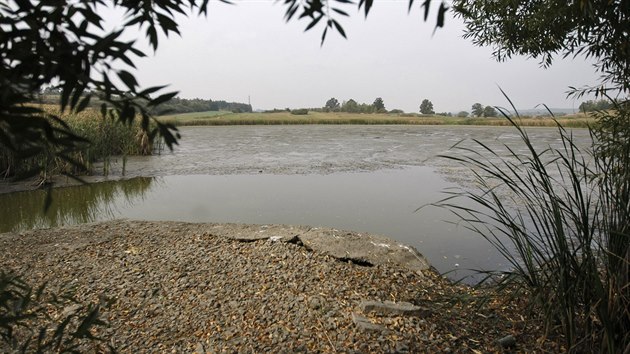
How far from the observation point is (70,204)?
7137mm

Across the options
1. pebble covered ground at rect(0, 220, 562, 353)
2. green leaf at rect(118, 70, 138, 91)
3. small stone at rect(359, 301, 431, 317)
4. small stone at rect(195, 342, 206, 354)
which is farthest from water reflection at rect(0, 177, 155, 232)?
green leaf at rect(118, 70, 138, 91)

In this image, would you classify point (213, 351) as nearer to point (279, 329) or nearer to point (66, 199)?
point (279, 329)

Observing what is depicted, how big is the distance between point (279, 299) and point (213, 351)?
671 mm

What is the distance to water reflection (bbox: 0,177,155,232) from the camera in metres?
6.07

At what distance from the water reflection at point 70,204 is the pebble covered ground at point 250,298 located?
1.75m

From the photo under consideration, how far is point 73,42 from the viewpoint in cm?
75

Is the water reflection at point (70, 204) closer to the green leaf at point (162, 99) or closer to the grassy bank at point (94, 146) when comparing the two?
the grassy bank at point (94, 146)

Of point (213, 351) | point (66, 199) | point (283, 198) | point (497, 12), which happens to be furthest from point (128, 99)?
point (66, 199)

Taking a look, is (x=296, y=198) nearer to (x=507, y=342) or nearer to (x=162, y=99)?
(x=507, y=342)

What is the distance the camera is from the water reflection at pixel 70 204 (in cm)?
607

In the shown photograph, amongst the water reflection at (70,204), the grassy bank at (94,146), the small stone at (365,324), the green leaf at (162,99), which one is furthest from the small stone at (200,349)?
the grassy bank at (94,146)

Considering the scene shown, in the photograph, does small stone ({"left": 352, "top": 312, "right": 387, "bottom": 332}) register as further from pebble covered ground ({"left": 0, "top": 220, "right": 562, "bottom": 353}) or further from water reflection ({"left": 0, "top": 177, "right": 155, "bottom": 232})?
water reflection ({"left": 0, "top": 177, "right": 155, "bottom": 232})

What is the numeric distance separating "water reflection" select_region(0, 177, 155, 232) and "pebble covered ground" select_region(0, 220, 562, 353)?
175 centimetres

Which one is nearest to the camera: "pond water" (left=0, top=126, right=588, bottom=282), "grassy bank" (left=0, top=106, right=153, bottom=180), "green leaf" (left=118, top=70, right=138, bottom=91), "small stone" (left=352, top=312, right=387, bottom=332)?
"green leaf" (left=118, top=70, right=138, bottom=91)
